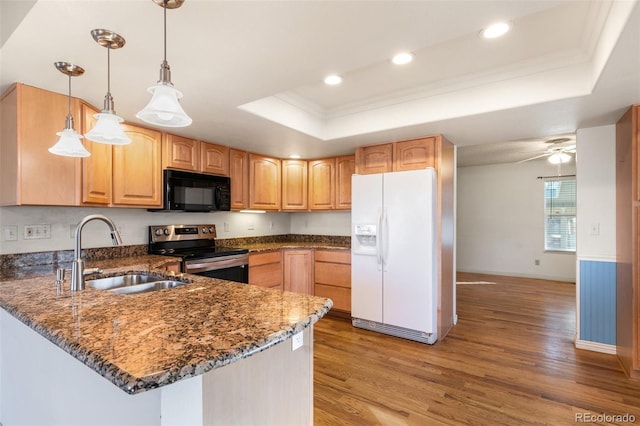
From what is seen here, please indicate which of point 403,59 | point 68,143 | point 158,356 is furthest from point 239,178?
point 158,356

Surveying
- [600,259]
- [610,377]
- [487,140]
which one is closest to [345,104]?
[487,140]

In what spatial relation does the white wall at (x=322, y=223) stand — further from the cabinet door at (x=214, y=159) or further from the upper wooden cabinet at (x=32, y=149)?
the upper wooden cabinet at (x=32, y=149)

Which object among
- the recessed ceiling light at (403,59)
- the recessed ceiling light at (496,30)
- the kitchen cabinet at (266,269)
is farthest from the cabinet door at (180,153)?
the recessed ceiling light at (496,30)

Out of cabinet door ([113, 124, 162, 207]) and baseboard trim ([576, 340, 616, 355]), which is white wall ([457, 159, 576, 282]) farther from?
cabinet door ([113, 124, 162, 207])

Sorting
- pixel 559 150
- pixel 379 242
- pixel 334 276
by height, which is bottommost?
pixel 334 276

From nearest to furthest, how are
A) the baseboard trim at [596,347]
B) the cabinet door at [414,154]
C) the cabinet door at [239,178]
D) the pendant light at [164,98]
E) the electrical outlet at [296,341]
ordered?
the pendant light at [164,98] → the electrical outlet at [296,341] → the baseboard trim at [596,347] → the cabinet door at [414,154] → the cabinet door at [239,178]

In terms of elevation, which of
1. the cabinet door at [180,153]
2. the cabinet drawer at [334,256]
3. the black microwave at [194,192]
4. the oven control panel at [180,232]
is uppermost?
the cabinet door at [180,153]

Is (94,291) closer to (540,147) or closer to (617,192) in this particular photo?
(617,192)

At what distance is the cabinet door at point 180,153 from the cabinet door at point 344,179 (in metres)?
1.77

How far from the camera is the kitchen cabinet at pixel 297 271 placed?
3992mm

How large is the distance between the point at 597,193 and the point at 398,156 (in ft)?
6.00

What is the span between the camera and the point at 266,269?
3.78 m

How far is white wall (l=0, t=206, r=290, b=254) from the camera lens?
93.2 inches

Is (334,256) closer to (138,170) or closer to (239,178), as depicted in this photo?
(239,178)
